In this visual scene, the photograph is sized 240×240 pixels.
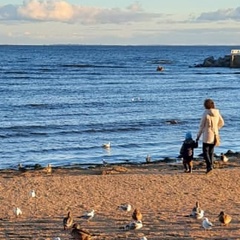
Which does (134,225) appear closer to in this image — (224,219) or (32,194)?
(224,219)

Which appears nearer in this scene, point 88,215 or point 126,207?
point 88,215

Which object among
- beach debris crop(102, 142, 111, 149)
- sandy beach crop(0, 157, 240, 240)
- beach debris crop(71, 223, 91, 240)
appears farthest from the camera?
beach debris crop(102, 142, 111, 149)

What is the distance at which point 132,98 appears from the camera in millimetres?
40969

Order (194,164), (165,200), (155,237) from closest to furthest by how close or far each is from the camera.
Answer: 1. (155,237)
2. (165,200)
3. (194,164)

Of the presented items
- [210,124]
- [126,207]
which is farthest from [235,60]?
[126,207]

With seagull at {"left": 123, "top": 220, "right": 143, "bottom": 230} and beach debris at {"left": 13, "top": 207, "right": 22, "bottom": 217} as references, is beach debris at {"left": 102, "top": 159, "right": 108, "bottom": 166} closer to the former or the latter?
beach debris at {"left": 13, "top": 207, "right": 22, "bottom": 217}

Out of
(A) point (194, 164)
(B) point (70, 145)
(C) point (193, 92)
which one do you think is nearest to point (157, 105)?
(C) point (193, 92)

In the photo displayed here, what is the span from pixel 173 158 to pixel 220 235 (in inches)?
378

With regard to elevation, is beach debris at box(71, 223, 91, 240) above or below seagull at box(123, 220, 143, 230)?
above

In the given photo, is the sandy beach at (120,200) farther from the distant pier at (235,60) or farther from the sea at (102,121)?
the distant pier at (235,60)

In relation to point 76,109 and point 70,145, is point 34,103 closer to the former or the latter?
point 76,109

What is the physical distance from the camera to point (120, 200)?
12.4m

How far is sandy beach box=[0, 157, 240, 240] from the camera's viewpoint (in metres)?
10.3

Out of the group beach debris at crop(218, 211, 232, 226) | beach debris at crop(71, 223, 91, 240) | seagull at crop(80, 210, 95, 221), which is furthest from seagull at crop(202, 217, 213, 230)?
beach debris at crop(71, 223, 91, 240)
